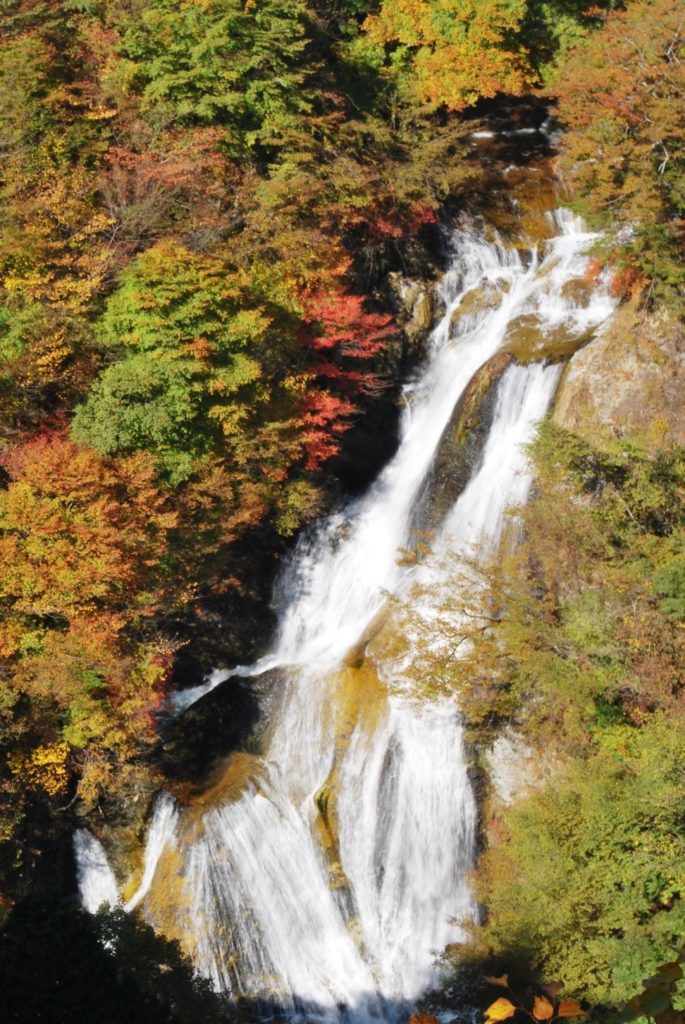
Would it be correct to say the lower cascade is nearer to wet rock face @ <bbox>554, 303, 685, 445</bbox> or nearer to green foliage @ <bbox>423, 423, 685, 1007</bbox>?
wet rock face @ <bbox>554, 303, 685, 445</bbox>

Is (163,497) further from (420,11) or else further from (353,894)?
(420,11)

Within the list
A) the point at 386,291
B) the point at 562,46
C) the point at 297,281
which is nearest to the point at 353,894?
the point at 297,281

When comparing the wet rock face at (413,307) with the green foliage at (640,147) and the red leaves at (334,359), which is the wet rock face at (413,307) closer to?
the red leaves at (334,359)

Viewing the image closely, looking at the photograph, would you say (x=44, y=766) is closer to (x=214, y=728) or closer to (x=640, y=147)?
(x=214, y=728)

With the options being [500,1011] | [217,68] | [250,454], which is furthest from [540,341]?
[500,1011]

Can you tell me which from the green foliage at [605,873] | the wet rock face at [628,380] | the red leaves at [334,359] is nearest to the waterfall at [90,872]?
the green foliage at [605,873]
